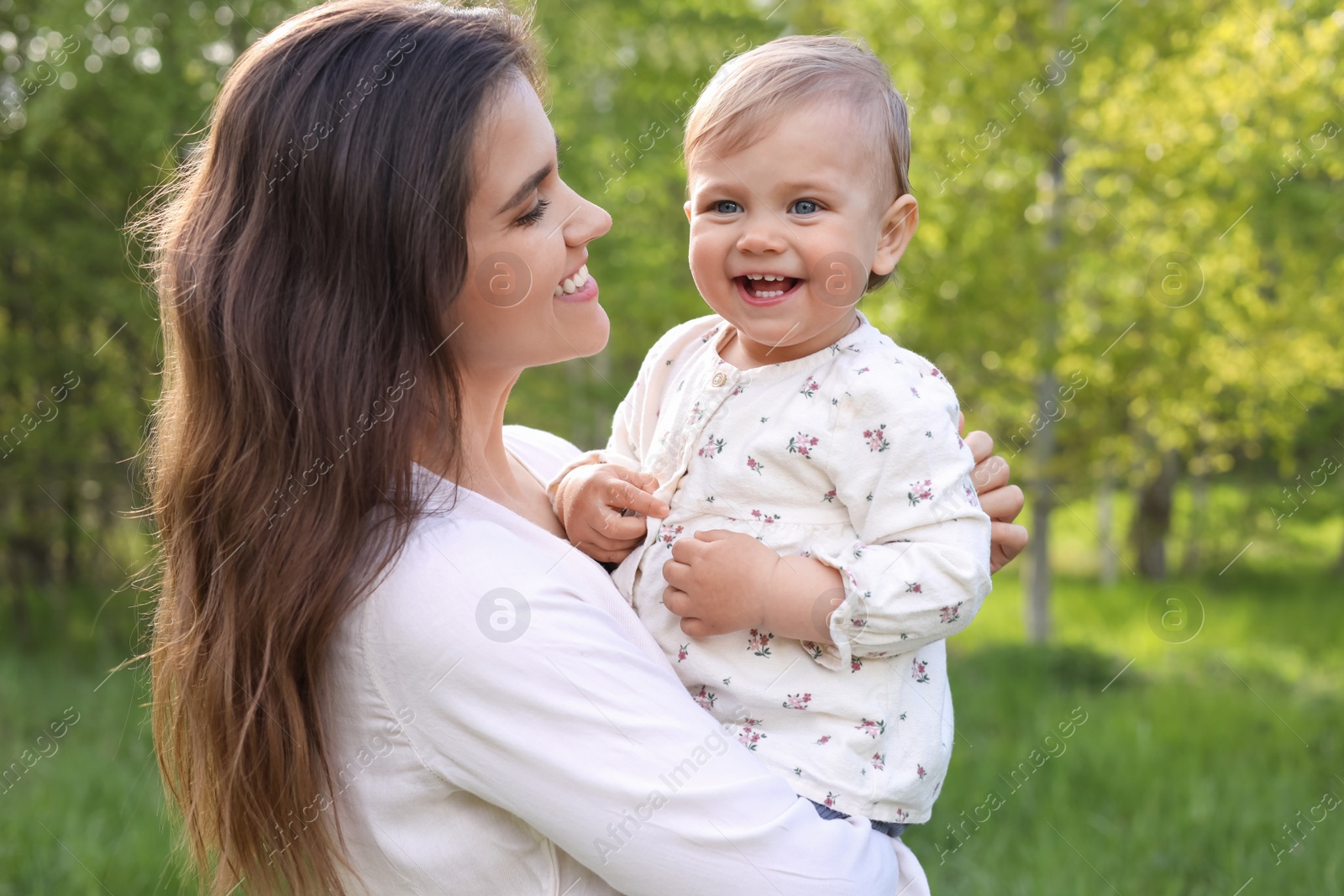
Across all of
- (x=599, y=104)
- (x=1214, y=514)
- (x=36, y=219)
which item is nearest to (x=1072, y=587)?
(x=1214, y=514)

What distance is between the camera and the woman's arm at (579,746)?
3.98 feet

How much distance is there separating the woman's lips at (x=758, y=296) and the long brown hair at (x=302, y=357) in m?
0.38

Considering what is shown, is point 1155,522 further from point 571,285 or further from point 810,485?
point 571,285

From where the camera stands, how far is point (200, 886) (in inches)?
69.8

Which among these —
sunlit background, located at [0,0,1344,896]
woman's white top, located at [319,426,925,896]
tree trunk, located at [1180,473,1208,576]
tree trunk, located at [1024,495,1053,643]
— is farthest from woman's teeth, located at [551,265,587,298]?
tree trunk, located at [1180,473,1208,576]

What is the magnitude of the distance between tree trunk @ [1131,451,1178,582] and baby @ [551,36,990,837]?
31.8 feet

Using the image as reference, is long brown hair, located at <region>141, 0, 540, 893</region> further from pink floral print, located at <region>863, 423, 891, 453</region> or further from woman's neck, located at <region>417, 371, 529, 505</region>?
pink floral print, located at <region>863, 423, 891, 453</region>

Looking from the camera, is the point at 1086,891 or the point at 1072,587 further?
the point at 1072,587

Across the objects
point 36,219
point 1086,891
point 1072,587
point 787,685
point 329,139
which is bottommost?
point 1072,587

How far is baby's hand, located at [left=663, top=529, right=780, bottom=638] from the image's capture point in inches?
56.3

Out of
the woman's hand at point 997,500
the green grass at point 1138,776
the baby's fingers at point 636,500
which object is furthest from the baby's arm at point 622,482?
the green grass at point 1138,776

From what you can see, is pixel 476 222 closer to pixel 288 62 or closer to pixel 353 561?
pixel 288 62

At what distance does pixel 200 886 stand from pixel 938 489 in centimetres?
127

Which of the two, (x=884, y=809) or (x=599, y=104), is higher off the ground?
(x=884, y=809)
